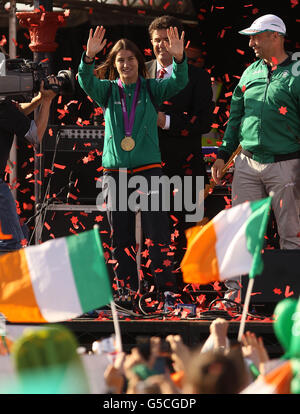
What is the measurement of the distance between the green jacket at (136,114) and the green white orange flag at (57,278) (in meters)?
2.17

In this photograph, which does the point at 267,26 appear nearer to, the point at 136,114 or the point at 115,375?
the point at 136,114

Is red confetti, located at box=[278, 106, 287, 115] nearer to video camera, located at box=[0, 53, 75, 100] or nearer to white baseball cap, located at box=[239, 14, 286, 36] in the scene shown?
white baseball cap, located at box=[239, 14, 286, 36]

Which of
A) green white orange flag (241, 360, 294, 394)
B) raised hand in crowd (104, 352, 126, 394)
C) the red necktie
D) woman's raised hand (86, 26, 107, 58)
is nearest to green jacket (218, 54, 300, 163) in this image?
the red necktie

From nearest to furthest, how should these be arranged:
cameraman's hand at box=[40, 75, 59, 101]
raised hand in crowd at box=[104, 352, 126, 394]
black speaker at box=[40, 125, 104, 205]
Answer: raised hand in crowd at box=[104, 352, 126, 394]
cameraman's hand at box=[40, 75, 59, 101]
black speaker at box=[40, 125, 104, 205]

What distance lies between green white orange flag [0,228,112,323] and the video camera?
2.51m

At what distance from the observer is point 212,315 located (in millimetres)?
6047

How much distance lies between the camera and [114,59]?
659 centimetres

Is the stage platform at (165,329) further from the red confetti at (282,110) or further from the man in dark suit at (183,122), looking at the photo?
the red confetti at (282,110)

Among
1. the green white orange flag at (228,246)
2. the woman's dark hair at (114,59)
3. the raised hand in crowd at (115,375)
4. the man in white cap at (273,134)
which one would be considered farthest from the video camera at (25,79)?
the raised hand in crowd at (115,375)

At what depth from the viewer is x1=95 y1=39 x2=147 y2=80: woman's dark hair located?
6480 mm

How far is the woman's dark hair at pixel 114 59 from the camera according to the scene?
648cm

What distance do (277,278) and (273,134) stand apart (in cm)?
104
